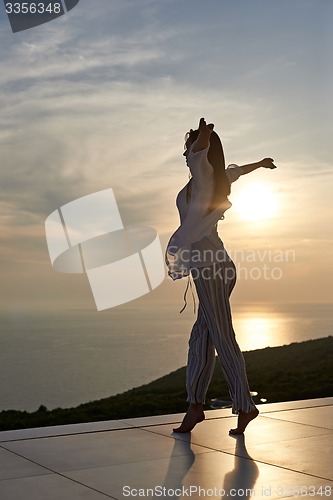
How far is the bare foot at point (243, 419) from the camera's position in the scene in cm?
345

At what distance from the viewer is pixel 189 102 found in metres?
8.02

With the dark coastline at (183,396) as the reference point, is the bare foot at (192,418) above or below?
below

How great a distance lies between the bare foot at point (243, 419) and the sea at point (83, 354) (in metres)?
15.7

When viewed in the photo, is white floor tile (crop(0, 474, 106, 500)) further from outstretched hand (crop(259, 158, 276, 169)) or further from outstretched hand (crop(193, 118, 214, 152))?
outstretched hand (crop(259, 158, 276, 169))

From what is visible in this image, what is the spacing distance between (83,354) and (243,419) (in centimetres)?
3007

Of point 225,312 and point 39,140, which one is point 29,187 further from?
point 225,312

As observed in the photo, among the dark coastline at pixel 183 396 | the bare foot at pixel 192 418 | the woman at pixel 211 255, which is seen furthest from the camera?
the dark coastline at pixel 183 396

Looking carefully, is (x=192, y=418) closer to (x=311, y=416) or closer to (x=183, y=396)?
(x=311, y=416)

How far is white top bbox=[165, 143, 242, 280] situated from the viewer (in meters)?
3.37

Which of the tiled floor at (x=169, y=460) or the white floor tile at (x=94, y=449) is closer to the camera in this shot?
the tiled floor at (x=169, y=460)

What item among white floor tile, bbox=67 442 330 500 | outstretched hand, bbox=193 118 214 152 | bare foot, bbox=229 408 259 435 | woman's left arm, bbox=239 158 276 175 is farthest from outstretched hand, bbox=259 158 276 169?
white floor tile, bbox=67 442 330 500

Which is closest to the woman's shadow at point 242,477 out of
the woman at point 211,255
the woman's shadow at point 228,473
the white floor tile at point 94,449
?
the woman's shadow at point 228,473

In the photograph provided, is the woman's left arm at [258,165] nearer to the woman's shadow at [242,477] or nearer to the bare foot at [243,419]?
the bare foot at [243,419]

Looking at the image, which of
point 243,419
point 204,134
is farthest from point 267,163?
point 243,419
